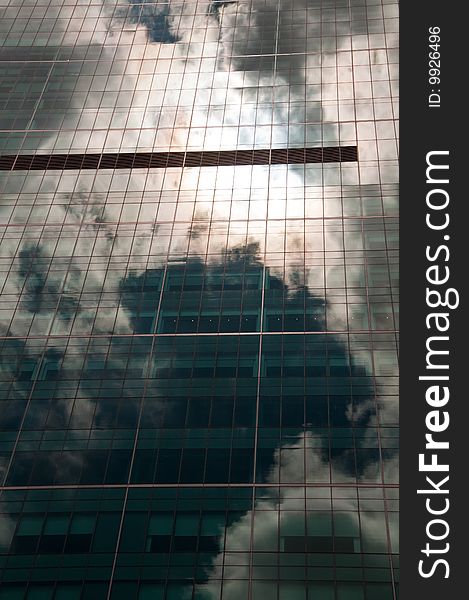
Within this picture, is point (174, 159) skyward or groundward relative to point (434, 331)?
groundward

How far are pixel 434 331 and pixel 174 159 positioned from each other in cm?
4270

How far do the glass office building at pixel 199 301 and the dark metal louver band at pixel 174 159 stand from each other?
0.26 metres

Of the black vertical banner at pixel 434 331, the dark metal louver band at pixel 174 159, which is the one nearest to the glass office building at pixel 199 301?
the dark metal louver band at pixel 174 159

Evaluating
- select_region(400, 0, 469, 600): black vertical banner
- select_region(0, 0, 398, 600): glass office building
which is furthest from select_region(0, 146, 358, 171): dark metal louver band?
select_region(400, 0, 469, 600): black vertical banner

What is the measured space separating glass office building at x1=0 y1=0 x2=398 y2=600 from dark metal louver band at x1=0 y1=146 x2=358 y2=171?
0.26 m

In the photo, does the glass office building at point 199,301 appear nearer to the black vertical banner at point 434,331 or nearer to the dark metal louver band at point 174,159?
the dark metal louver band at point 174,159

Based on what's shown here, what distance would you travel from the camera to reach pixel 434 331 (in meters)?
45.3

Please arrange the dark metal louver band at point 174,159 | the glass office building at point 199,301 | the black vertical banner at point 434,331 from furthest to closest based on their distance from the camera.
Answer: the dark metal louver band at point 174,159
the glass office building at point 199,301
the black vertical banner at point 434,331

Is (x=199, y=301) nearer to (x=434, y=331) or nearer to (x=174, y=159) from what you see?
(x=174, y=159)

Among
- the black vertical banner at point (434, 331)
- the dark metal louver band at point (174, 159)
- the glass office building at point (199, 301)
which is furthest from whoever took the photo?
the dark metal louver band at point (174, 159)

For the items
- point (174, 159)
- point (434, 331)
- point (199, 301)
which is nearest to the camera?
point (434, 331)

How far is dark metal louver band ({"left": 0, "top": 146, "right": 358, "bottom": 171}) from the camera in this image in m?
77.3

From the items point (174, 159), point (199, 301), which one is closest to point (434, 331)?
point (199, 301)

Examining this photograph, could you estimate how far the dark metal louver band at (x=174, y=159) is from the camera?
77.3 metres
